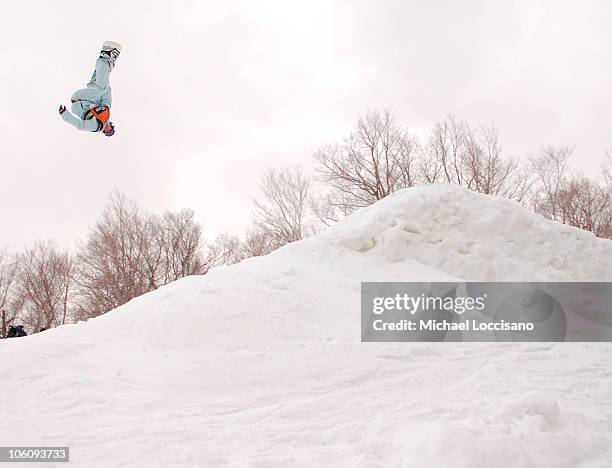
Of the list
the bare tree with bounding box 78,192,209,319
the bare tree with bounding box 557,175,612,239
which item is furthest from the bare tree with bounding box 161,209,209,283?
the bare tree with bounding box 557,175,612,239

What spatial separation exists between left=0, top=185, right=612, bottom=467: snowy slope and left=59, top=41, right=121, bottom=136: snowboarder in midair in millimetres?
2533

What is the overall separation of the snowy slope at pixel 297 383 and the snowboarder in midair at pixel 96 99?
253 centimetres

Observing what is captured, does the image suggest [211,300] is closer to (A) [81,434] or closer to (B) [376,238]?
(A) [81,434]

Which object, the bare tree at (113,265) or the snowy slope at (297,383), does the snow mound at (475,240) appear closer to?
the snowy slope at (297,383)

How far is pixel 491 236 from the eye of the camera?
8.17 m

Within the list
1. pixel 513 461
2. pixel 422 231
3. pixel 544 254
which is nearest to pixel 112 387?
pixel 513 461

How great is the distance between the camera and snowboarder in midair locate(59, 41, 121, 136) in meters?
4.56

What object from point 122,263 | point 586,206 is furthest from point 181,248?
point 586,206

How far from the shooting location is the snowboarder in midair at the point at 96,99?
4.56 m

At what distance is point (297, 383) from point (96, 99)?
11.6ft

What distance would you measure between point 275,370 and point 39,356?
2.62m

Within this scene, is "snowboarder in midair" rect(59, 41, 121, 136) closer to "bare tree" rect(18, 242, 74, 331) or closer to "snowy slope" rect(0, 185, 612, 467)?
"snowy slope" rect(0, 185, 612, 467)

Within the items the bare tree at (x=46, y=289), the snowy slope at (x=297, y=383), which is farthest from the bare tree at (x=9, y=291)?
the snowy slope at (x=297, y=383)

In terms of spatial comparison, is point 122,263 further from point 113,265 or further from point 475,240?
point 475,240
